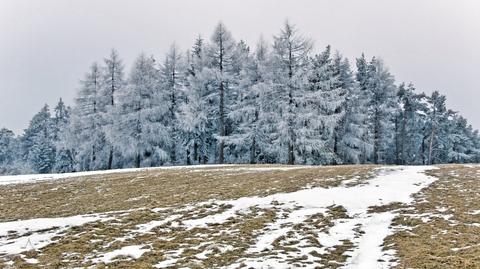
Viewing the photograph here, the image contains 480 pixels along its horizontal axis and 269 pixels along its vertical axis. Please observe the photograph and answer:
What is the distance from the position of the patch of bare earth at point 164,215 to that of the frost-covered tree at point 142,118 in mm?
17050

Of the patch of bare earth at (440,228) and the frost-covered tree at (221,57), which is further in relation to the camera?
the frost-covered tree at (221,57)

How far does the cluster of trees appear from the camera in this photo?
37.6m

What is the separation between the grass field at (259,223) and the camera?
32.8 ft

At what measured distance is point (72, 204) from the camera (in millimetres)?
17906

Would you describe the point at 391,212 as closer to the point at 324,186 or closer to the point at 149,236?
the point at 324,186

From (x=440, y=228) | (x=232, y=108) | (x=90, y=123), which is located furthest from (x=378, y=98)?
(x=440, y=228)

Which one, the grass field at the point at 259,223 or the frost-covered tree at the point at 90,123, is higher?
the frost-covered tree at the point at 90,123

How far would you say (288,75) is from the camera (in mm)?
37438

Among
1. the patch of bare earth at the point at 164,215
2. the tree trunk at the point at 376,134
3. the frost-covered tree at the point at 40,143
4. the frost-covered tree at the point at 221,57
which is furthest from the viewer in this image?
the frost-covered tree at the point at 40,143

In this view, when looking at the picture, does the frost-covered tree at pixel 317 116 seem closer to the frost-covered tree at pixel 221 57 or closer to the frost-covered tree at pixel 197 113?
the frost-covered tree at pixel 221 57

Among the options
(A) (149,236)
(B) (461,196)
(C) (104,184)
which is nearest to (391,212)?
(B) (461,196)

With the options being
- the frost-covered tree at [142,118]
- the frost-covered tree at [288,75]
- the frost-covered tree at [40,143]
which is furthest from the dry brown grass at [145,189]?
the frost-covered tree at [40,143]

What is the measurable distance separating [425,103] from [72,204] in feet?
180

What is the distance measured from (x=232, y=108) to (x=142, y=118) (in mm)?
8843
